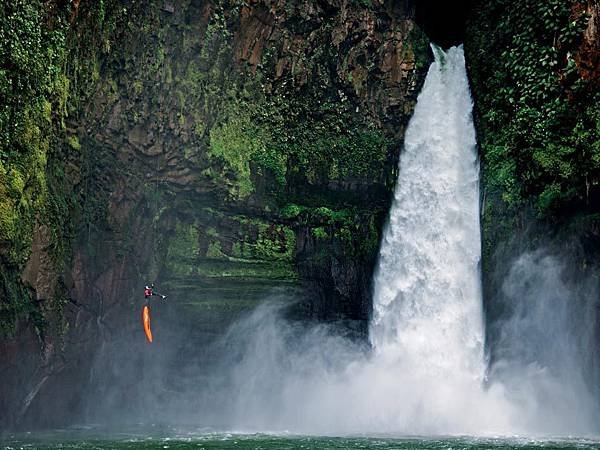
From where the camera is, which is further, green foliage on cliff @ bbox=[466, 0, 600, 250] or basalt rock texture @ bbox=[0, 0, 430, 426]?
basalt rock texture @ bbox=[0, 0, 430, 426]

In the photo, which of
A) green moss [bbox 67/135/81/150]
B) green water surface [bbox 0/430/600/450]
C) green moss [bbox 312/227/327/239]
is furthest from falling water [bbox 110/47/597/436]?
green moss [bbox 67/135/81/150]

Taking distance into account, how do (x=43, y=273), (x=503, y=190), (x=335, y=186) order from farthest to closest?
(x=335, y=186) < (x=503, y=190) < (x=43, y=273)

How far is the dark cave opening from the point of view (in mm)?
26219

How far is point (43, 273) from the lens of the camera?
67.0 feet

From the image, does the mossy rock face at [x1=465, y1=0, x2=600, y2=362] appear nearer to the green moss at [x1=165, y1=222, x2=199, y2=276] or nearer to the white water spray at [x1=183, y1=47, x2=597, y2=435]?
the white water spray at [x1=183, y1=47, x2=597, y2=435]

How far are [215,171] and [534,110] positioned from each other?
30.1ft

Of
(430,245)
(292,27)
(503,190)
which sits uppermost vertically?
(292,27)

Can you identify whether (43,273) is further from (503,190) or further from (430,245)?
(503,190)

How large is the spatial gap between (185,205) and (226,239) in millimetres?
1570

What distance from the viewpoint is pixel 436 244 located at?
23.9 meters

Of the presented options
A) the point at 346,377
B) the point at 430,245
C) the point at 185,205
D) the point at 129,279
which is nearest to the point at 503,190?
the point at 430,245

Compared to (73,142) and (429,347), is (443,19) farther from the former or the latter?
(73,142)

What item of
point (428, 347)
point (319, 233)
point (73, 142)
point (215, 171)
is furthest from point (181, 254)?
point (428, 347)

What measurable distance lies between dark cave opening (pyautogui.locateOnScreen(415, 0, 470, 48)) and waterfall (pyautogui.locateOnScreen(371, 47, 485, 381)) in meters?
0.84
